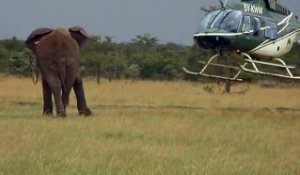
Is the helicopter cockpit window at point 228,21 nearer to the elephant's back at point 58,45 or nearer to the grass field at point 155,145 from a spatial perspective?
the grass field at point 155,145

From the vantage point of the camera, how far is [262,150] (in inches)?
477

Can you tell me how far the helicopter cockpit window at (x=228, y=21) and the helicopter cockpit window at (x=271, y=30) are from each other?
1587mm

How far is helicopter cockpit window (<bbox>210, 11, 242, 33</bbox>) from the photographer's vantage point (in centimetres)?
2187

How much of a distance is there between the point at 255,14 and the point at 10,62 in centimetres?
3966

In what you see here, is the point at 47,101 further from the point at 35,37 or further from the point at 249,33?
the point at 249,33

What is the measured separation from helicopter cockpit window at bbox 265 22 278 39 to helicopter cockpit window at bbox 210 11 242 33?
1587 millimetres

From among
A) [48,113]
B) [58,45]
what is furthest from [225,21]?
[48,113]

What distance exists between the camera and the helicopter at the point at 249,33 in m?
21.9

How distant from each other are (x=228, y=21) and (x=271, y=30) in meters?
2.15

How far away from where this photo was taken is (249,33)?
2245 centimetres

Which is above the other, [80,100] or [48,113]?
[80,100]

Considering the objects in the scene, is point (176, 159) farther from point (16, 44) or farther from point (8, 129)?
point (16, 44)

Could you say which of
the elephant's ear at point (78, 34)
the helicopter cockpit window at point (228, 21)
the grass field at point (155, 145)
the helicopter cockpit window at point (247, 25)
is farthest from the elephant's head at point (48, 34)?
the helicopter cockpit window at point (247, 25)

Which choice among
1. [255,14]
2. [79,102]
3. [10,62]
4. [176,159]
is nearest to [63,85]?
[79,102]
